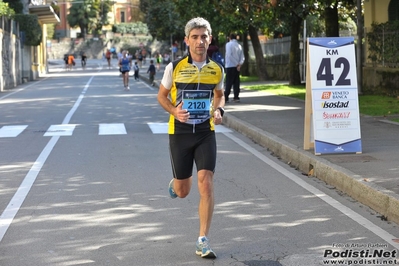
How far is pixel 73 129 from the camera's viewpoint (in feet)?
60.7

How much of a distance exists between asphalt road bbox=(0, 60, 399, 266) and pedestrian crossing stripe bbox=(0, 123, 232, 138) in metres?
1.90

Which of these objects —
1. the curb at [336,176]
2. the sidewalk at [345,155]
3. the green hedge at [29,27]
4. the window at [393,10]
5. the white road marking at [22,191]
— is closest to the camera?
the white road marking at [22,191]

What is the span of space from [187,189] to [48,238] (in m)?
1.36

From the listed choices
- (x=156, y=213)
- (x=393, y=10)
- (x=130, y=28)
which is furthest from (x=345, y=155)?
(x=130, y=28)

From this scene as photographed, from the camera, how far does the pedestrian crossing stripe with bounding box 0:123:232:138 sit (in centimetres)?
1755

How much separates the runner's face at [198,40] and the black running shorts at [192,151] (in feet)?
2.29

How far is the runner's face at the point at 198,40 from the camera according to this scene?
6.95 meters

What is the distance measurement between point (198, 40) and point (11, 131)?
12.2 meters

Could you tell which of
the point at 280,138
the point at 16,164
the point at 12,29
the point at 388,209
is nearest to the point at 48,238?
the point at 388,209

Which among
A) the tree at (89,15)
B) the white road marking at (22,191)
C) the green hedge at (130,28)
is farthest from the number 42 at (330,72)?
the green hedge at (130,28)

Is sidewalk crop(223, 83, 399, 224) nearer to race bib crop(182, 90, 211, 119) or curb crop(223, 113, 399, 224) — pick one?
curb crop(223, 113, 399, 224)

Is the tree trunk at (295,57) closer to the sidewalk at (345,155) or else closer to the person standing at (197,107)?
the sidewalk at (345,155)

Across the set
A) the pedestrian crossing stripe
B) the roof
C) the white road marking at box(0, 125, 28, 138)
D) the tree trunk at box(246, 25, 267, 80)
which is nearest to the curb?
the pedestrian crossing stripe

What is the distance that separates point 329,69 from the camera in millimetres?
12125
